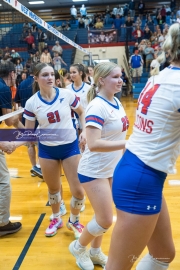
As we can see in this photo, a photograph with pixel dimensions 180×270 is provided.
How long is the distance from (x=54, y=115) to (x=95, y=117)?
1040mm

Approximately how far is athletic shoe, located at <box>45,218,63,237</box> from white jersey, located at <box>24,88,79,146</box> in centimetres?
88

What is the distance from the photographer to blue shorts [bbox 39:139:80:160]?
2.96 m

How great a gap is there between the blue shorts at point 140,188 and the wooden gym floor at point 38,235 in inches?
53.4

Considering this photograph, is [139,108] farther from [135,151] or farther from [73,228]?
[73,228]

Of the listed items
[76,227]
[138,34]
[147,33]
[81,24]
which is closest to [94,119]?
[76,227]

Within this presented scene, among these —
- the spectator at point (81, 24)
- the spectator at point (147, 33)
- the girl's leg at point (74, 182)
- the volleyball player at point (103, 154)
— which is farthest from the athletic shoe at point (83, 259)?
the spectator at point (81, 24)

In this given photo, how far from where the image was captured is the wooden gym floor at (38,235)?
9.03 ft

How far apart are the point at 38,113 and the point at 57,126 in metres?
0.22

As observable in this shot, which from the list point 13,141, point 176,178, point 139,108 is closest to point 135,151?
point 139,108

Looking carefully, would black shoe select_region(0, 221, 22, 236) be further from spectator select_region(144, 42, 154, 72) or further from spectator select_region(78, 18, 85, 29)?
spectator select_region(78, 18, 85, 29)

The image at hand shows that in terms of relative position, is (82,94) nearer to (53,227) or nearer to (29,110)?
(29,110)

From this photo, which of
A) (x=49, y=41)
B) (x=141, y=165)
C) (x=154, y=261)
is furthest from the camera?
(x=49, y=41)

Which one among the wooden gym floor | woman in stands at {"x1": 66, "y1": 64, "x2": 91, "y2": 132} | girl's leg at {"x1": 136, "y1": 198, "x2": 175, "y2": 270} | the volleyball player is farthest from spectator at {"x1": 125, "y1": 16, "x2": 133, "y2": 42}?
girl's leg at {"x1": 136, "y1": 198, "x2": 175, "y2": 270}

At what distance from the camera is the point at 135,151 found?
1528 mm
